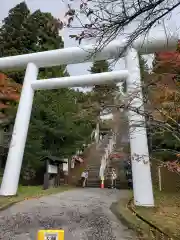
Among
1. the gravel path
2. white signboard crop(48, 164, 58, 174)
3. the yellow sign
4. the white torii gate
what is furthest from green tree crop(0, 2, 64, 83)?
the yellow sign

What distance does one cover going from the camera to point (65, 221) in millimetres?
6559

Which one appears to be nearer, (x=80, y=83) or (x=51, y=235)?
(x=51, y=235)

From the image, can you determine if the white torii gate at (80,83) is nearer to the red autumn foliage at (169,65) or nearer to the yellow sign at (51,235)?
the red autumn foliage at (169,65)

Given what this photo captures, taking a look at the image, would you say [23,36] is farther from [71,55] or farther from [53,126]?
[71,55]

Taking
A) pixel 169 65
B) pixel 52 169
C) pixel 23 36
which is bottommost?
pixel 52 169

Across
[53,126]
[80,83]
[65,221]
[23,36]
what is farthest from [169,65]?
[23,36]

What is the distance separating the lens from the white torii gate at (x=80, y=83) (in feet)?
29.1

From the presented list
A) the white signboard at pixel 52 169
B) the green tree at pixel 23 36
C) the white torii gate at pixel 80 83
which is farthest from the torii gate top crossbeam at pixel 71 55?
the green tree at pixel 23 36

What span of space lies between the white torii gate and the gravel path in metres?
1.45

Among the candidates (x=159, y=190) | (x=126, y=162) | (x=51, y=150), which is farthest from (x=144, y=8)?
(x=126, y=162)

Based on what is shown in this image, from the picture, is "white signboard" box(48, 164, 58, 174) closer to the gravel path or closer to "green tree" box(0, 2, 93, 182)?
"green tree" box(0, 2, 93, 182)

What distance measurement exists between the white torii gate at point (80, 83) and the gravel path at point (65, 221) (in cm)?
145

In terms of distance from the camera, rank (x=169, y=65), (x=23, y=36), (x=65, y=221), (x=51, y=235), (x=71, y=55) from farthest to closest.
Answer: (x=23, y=36), (x=71, y=55), (x=169, y=65), (x=65, y=221), (x=51, y=235)

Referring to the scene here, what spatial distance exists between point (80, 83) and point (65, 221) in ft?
19.3
